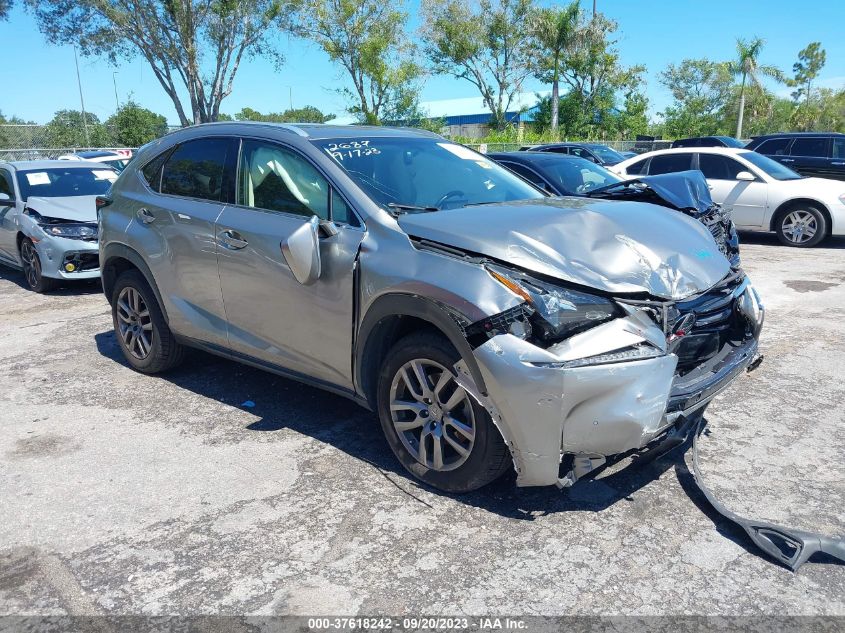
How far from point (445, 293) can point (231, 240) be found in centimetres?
173

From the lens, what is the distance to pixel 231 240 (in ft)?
13.8

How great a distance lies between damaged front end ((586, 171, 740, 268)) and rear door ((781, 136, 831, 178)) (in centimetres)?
947

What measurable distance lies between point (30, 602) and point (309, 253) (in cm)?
194

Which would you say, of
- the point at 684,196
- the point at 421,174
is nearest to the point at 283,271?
the point at 421,174

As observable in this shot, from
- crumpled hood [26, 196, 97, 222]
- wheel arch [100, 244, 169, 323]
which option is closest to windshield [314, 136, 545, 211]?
wheel arch [100, 244, 169, 323]

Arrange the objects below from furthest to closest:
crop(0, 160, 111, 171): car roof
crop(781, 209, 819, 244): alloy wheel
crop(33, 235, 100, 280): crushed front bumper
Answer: crop(781, 209, 819, 244): alloy wheel → crop(0, 160, 111, 171): car roof → crop(33, 235, 100, 280): crushed front bumper

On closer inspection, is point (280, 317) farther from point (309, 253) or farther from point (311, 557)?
point (311, 557)

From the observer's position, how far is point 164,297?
486 centimetres

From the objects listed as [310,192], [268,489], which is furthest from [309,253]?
[268,489]

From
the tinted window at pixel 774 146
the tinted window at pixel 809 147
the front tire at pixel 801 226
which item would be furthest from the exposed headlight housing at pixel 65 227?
the tinted window at pixel 809 147

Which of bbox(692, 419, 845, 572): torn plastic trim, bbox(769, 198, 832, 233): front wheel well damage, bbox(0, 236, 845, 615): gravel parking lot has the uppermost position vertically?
bbox(769, 198, 832, 233): front wheel well damage

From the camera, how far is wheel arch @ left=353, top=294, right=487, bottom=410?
3037 millimetres

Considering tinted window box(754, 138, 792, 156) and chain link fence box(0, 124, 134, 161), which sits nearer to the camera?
tinted window box(754, 138, 792, 156)

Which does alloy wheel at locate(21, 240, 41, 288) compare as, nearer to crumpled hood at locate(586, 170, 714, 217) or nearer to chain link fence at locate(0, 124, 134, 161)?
crumpled hood at locate(586, 170, 714, 217)
